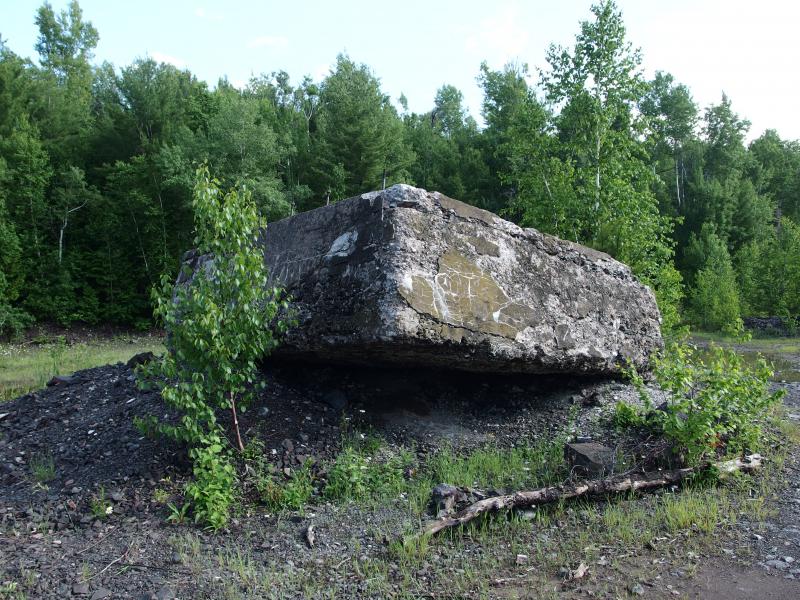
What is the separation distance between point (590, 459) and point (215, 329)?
3.10 meters

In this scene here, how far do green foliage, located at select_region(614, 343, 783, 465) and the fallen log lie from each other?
0.47 ft

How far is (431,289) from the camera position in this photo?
15.4 feet

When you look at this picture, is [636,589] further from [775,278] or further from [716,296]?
[775,278]

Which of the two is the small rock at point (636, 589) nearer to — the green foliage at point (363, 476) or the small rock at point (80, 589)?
the green foliage at point (363, 476)

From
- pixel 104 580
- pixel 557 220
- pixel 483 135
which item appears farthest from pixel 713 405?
pixel 483 135

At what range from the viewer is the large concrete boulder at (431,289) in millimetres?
4598

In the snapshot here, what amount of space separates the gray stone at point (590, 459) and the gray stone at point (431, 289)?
0.93 meters

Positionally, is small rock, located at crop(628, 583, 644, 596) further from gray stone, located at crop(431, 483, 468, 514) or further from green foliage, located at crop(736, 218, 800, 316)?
green foliage, located at crop(736, 218, 800, 316)

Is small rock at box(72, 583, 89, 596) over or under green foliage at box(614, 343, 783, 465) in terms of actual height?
under

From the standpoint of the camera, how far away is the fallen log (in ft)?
12.0

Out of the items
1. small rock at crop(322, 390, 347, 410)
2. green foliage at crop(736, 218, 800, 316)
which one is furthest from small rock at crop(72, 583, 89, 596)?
green foliage at crop(736, 218, 800, 316)

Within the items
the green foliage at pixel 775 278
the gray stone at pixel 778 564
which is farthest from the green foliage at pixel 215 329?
the green foliage at pixel 775 278

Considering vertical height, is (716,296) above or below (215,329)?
above

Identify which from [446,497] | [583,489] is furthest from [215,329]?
[583,489]
